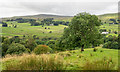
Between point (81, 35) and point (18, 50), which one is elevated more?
point (81, 35)

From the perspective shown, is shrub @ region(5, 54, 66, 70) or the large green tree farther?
the large green tree

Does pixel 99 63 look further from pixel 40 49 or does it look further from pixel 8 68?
pixel 40 49

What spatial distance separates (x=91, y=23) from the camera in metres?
24.0

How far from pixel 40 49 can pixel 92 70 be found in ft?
57.9

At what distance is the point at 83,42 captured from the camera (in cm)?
2242

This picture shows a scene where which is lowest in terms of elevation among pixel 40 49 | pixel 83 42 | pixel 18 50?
pixel 18 50

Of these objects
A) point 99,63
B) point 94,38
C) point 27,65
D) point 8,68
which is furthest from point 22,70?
point 94,38

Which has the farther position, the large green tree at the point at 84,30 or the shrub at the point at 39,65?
the large green tree at the point at 84,30

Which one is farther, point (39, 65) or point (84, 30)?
point (84, 30)

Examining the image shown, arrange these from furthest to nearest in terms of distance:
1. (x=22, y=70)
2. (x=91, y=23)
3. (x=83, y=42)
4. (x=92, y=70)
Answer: (x=91, y=23) < (x=83, y=42) < (x=22, y=70) < (x=92, y=70)

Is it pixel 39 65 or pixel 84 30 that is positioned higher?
pixel 84 30

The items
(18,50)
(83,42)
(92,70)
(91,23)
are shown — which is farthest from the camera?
(18,50)

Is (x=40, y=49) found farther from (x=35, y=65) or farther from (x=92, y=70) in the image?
(x=92, y=70)

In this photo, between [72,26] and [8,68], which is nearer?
[8,68]
